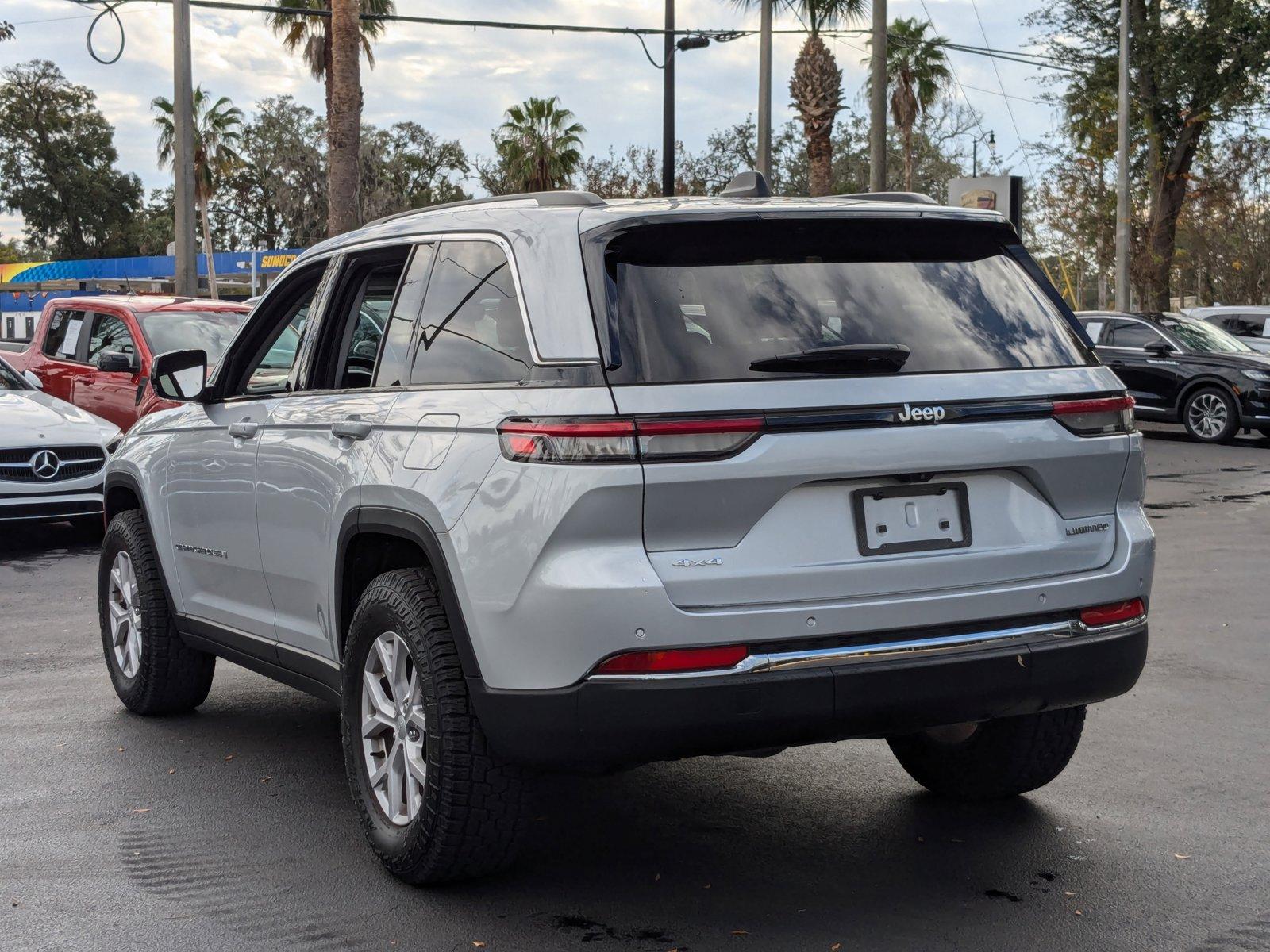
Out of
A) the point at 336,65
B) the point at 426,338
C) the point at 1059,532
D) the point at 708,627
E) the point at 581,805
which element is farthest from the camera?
the point at 336,65

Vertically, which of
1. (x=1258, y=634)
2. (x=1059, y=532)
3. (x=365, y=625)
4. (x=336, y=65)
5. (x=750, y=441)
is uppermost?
(x=336, y=65)

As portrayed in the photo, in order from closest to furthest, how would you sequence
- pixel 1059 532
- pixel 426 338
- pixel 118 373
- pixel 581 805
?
pixel 1059 532 → pixel 426 338 → pixel 581 805 → pixel 118 373

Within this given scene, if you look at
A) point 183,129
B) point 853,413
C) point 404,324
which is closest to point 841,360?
point 853,413

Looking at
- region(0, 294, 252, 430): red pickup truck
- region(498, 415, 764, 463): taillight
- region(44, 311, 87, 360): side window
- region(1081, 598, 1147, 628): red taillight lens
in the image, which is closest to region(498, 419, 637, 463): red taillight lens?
region(498, 415, 764, 463): taillight

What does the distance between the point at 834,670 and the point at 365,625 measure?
1.37 meters

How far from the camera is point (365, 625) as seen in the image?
4277 mm

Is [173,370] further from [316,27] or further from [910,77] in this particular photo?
[910,77]

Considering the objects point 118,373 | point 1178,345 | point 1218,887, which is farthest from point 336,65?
point 1218,887

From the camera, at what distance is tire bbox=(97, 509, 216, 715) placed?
20.0ft

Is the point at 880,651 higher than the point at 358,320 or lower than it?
lower

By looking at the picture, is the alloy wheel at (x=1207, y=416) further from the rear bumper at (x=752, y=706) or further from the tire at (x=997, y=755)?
the rear bumper at (x=752, y=706)

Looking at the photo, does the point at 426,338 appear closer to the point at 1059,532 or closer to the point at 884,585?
the point at 884,585

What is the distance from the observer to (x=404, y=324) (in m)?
4.54

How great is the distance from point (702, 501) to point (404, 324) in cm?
136
